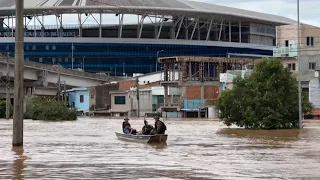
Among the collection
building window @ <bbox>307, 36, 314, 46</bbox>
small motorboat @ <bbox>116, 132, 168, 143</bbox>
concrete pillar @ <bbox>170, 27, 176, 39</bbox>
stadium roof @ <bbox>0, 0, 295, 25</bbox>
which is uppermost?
stadium roof @ <bbox>0, 0, 295, 25</bbox>

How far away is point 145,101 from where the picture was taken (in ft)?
330

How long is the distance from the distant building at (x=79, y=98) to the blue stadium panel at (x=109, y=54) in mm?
29577

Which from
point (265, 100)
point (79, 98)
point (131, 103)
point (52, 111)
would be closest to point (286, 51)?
point (131, 103)

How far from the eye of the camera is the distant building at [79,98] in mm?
108525

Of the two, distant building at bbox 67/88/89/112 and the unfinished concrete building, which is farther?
distant building at bbox 67/88/89/112

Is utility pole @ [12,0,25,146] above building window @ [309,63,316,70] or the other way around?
the other way around

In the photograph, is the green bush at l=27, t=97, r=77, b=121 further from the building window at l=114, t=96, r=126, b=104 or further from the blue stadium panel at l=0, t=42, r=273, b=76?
the blue stadium panel at l=0, t=42, r=273, b=76

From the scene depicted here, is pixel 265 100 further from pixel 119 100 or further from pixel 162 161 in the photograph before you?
pixel 119 100

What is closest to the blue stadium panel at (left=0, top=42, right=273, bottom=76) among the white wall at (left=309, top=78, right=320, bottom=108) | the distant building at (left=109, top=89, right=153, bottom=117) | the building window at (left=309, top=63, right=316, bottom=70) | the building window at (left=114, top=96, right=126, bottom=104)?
the building window at (left=114, top=96, right=126, bottom=104)

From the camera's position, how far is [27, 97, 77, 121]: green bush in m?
77.9

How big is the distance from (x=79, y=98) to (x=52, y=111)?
32.9m

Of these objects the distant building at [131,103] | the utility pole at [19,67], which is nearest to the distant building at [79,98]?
the distant building at [131,103]

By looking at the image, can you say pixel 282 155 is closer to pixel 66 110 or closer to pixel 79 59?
pixel 66 110

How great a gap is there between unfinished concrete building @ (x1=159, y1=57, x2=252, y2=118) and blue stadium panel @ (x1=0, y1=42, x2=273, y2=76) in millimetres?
42324
